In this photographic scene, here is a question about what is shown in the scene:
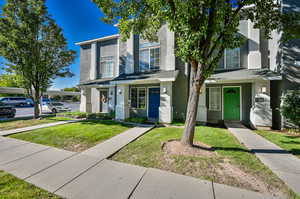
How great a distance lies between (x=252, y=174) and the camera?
301cm

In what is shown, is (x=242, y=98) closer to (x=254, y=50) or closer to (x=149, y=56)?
(x=254, y=50)

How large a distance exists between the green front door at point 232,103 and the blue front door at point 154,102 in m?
4.96

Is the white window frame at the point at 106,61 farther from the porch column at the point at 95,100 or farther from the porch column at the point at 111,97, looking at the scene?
the porch column at the point at 111,97

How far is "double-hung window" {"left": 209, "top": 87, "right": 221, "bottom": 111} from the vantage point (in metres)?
9.57

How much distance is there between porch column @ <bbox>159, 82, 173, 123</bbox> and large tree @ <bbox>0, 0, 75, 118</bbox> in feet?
28.8

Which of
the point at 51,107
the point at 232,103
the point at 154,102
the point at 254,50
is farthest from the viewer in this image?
the point at 51,107

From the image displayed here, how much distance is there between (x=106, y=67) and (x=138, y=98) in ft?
17.8

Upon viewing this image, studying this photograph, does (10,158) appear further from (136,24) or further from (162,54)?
(162,54)

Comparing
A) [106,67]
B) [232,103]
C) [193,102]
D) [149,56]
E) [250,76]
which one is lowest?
[232,103]

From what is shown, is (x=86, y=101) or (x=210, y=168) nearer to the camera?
(x=210, y=168)

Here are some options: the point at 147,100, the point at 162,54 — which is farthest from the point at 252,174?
the point at 162,54

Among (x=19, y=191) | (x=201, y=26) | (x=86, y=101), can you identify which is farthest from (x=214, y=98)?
(x=86, y=101)

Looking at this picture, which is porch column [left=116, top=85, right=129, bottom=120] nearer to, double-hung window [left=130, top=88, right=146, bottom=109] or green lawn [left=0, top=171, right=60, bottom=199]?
double-hung window [left=130, top=88, right=146, bottom=109]

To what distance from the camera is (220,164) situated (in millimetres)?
3465
